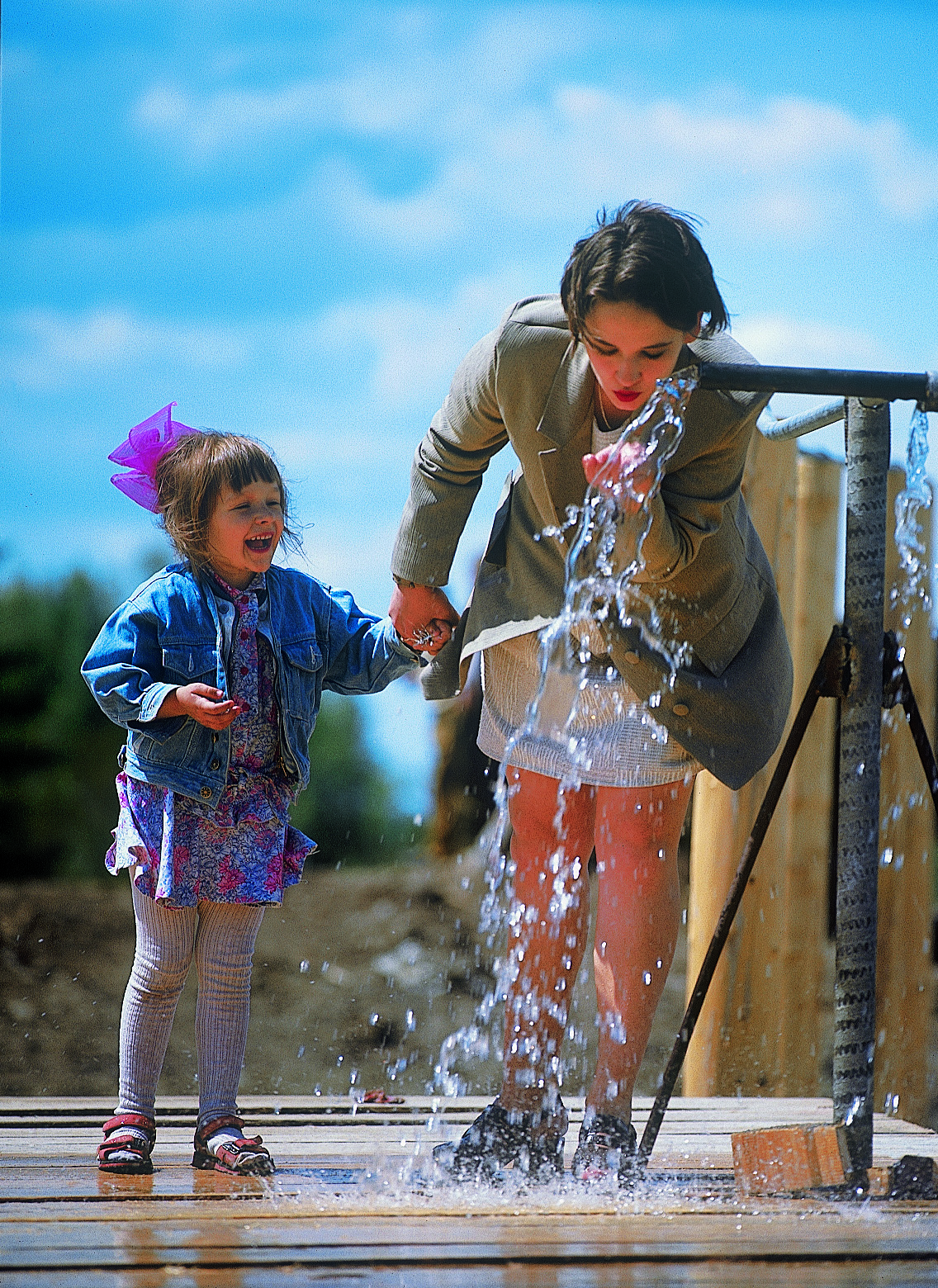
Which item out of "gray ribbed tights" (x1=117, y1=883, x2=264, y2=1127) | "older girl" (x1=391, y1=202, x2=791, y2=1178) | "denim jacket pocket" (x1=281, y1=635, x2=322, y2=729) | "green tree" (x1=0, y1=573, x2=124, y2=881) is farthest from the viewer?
"green tree" (x1=0, y1=573, x2=124, y2=881)

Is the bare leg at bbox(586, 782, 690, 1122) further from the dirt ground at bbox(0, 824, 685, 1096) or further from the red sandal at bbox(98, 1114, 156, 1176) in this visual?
the dirt ground at bbox(0, 824, 685, 1096)

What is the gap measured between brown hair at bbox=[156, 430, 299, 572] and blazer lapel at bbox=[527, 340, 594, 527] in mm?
483

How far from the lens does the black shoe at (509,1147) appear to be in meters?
1.82

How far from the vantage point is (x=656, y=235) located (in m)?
1.77

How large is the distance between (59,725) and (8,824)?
Answer: 1.78 feet

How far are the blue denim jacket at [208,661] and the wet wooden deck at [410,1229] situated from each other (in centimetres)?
55

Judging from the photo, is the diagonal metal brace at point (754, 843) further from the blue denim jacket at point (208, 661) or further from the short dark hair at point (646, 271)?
the blue denim jacket at point (208, 661)

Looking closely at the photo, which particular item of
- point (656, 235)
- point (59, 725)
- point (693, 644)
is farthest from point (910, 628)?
point (59, 725)

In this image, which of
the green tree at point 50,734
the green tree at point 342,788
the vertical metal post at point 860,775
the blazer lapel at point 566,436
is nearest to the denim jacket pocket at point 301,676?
the blazer lapel at point 566,436

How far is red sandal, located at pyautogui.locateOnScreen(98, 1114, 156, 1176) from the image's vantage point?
1.90 meters

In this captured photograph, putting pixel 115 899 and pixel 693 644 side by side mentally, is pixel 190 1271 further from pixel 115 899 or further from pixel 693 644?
pixel 115 899

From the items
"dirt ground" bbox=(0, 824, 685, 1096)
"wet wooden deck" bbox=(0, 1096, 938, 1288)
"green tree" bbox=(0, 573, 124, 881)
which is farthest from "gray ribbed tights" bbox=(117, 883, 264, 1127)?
"green tree" bbox=(0, 573, 124, 881)

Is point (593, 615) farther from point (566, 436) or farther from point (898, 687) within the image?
point (898, 687)

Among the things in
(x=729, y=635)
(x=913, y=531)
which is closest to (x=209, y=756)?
(x=729, y=635)
